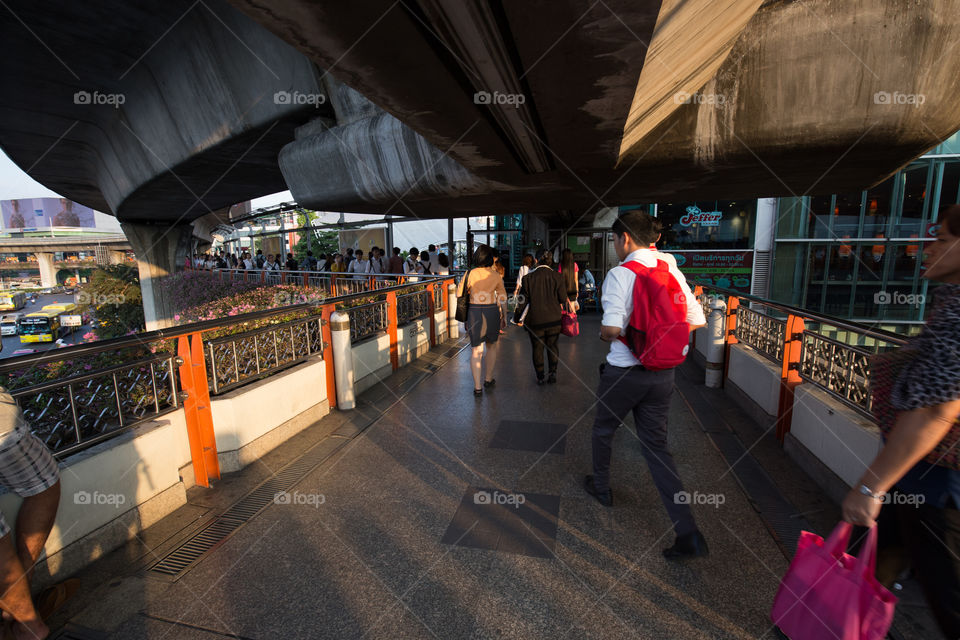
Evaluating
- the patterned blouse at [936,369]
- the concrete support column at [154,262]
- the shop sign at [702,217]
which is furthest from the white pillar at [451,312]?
the concrete support column at [154,262]

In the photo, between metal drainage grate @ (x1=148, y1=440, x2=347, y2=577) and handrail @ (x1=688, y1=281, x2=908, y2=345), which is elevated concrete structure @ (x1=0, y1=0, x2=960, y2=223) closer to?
handrail @ (x1=688, y1=281, x2=908, y2=345)

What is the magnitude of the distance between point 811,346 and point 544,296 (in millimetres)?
2919

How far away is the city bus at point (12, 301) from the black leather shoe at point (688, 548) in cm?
6582

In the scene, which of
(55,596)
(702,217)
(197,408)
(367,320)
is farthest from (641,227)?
(702,217)

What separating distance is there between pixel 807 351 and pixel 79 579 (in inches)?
231

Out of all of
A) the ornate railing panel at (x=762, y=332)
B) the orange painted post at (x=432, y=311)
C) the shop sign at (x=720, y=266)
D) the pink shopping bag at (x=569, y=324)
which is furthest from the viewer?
the shop sign at (x=720, y=266)

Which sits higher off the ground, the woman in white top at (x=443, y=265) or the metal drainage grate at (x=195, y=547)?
the woman in white top at (x=443, y=265)

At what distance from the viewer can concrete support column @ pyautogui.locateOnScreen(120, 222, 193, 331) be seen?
21.9m

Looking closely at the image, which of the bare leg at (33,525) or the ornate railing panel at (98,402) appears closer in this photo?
the bare leg at (33,525)

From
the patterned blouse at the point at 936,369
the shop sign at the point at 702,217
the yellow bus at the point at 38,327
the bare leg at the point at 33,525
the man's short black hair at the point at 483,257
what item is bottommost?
the yellow bus at the point at 38,327

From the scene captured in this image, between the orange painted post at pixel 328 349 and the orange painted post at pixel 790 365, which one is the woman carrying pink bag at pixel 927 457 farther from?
the orange painted post at pixel 328 349

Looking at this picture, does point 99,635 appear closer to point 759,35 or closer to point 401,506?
point 401,506

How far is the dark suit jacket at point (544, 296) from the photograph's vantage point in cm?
590

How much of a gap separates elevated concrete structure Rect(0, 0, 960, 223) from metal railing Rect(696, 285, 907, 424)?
1776mm
